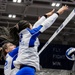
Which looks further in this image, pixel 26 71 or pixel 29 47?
pixel 29 47

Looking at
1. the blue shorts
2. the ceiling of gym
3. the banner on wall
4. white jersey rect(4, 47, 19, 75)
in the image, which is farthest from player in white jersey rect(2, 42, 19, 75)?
the banner on wall

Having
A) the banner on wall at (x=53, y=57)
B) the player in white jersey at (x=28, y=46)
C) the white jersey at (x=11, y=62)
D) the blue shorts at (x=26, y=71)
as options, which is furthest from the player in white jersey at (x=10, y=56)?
the banner on wall at (x=53, y=57)

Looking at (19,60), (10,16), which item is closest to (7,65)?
(19,60)

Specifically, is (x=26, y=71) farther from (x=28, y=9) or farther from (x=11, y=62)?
(x=28, y=9)

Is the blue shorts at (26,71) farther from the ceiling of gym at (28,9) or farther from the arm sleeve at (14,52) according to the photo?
the ceiling of gym at (28,9)

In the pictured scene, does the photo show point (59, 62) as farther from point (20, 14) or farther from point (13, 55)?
point (13, 55)

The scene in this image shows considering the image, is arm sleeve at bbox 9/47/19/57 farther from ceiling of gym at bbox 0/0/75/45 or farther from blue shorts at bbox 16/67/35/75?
ceiling of gym at bbox 0/0/75/45

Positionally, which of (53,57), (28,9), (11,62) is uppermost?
(11,62)

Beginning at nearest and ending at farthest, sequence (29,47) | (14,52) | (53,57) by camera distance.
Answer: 1. (29,47)
2. (14,52)
3. (53,57)

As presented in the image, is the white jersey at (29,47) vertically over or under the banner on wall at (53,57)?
over

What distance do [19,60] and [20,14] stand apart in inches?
334

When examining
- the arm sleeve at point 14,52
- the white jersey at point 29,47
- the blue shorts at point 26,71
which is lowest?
the arm sleeve at point 14,52

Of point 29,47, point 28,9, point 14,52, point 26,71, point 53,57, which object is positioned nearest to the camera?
point 26,71

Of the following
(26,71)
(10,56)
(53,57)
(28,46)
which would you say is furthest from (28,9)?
(26,71)
